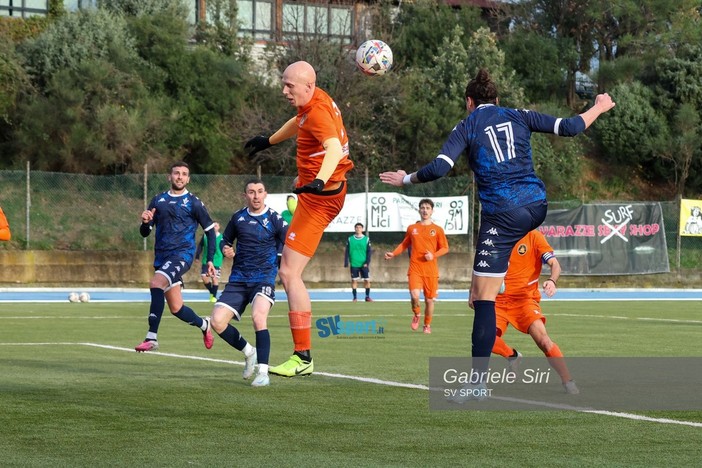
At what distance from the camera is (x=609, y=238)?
1378 inches

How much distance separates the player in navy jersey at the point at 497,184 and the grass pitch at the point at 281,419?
88 cm

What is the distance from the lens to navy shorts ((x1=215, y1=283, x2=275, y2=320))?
1059 cm

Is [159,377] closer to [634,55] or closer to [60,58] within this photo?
[60,58]

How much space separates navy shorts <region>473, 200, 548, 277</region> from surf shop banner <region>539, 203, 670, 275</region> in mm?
26290

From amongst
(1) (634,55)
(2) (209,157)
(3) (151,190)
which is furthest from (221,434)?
(1) (634,55)

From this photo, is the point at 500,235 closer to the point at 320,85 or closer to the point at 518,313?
the point at 518,313

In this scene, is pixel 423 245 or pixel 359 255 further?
pixel 359 255

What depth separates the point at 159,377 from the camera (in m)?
10.1

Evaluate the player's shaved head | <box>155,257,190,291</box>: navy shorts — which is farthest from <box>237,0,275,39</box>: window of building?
the player's shaved head

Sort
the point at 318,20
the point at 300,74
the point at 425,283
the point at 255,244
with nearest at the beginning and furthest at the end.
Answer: the point at 300,74 < the point at 255,244 < the point at 425,283 < the point at 318,20

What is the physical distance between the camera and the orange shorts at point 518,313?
9.66 meters

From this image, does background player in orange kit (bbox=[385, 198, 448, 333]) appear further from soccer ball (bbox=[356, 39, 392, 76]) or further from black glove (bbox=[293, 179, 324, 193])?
black glove (bbox=[293, 179, 324, 193])

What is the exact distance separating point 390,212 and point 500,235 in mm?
25024

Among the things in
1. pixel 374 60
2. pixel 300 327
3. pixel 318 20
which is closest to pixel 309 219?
pixel 300 327
